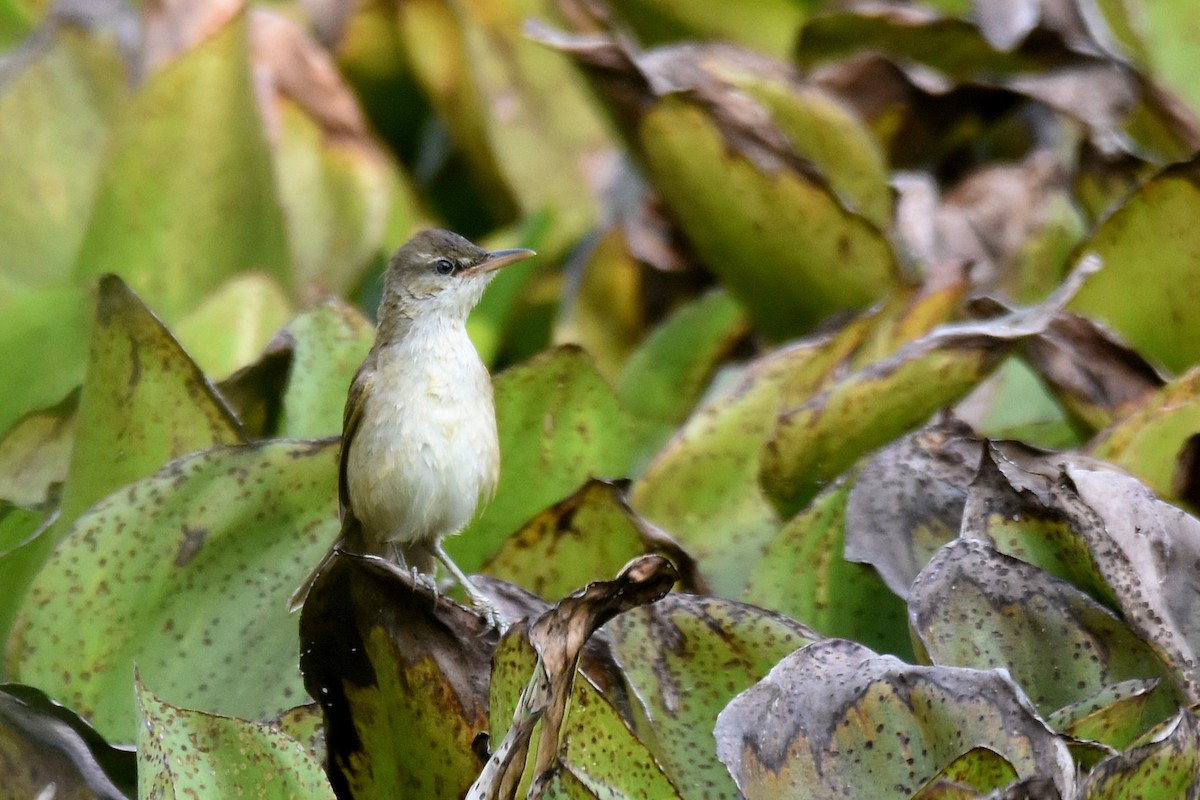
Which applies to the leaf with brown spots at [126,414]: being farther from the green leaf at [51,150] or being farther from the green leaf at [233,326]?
the green leaf at [51,150]

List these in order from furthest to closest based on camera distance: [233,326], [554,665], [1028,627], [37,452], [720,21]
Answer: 1. [720,21]
2. [233,326]
3. [37,452]
4. [1028,627]
5. [554,665]

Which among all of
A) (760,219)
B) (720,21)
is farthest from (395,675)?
(720,21)

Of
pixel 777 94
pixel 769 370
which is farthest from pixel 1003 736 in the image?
pixel 777 94

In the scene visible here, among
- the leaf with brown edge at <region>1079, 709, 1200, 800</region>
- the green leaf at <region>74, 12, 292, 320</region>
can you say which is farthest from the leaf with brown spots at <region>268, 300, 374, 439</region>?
the leaf with brown edge at <region>1079, 709, 1200, 800</region>

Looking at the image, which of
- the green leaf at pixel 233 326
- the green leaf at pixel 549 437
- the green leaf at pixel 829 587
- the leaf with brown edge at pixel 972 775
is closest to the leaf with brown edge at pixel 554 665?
the leaf with brown edge at pixel 972 775

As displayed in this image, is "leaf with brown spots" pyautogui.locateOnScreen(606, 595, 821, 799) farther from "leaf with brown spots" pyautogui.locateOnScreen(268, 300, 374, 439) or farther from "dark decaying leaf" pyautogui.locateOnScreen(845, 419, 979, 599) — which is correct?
"leaf with brown spots" pyautogui.locateOnScreen(268, 300, 374, 439)

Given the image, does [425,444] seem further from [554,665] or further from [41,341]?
[554,665]
